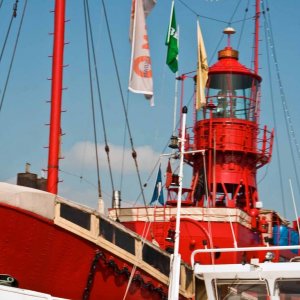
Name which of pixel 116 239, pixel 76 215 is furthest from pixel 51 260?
pixel 116 239

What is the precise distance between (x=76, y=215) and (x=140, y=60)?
4.61 meters

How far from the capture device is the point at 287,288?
13.8 m

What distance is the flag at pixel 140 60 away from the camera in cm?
1828

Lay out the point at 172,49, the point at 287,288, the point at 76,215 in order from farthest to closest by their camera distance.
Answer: the point at 172,49, the point at 76,215, the point at 287,288

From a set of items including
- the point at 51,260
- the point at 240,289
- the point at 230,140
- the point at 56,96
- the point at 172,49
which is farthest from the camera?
the point at 230,140

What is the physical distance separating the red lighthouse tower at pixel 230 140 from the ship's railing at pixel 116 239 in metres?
7.64

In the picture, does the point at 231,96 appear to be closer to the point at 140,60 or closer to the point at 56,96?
the point at 140,60

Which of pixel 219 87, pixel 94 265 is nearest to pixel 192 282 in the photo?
pixel 94 265

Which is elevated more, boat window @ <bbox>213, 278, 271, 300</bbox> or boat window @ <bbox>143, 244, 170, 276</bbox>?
boat window @ <bbox>143, 244, 170, 276</bbox>

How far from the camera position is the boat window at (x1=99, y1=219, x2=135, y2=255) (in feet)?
53.9

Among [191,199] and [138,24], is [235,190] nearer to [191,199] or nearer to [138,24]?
[191,199]

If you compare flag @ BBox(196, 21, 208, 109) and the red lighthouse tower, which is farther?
the red lighthouse tower

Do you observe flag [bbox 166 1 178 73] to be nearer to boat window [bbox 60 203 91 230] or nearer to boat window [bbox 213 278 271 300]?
boat window [bbox 60 203 91 230]

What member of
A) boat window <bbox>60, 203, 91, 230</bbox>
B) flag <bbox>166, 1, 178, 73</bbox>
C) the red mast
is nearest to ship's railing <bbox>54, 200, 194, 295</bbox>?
boat window <bbox>60, 203, 91, 230</bbox>
